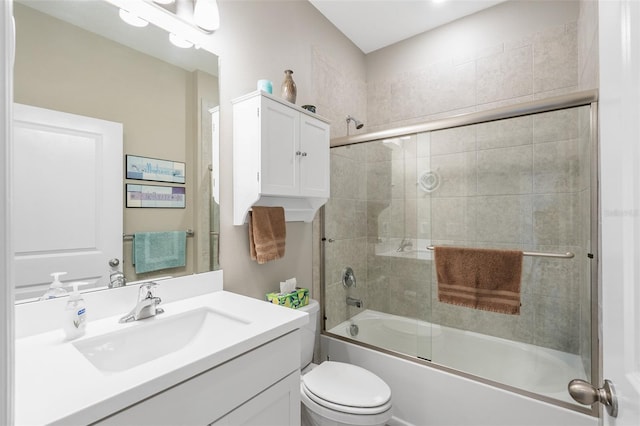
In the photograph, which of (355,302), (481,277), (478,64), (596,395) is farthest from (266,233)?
(478,64)

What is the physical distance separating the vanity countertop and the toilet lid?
0.57 meters

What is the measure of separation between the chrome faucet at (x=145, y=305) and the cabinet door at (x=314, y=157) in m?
0.85

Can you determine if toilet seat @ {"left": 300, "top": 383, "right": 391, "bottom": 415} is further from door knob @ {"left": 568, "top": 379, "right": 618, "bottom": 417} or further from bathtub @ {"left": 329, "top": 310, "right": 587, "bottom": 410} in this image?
door knob @ {"left": 568, "top": 379, "right": 618, "bottom": 417}

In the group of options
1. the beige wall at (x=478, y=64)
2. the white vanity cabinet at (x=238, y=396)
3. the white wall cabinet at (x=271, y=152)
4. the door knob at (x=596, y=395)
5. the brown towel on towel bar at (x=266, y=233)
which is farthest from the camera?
the beige wall at (x=478, y=64)

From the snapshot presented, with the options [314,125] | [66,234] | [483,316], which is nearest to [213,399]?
[66,234]

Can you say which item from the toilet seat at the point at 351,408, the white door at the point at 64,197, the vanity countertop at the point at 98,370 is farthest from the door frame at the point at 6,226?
the toilet seat at the point at 351,408

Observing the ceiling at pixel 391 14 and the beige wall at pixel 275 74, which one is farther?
the ceiling at pixel 391 14

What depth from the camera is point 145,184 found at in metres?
1.19

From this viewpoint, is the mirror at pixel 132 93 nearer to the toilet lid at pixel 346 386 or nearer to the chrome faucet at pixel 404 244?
the toilet lid at pixel 346 386

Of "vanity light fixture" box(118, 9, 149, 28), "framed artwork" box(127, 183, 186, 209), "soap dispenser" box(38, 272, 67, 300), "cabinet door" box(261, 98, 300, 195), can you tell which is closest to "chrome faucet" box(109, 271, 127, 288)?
"soap dispenser" box(38, 272, 67, 300)

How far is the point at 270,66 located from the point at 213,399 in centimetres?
166

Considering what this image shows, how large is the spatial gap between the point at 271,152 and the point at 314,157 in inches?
13.6

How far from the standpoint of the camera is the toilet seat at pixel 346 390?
133cm

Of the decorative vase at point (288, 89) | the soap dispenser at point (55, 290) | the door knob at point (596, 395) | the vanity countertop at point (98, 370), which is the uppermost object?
the decorative vase at point (288, 89)
